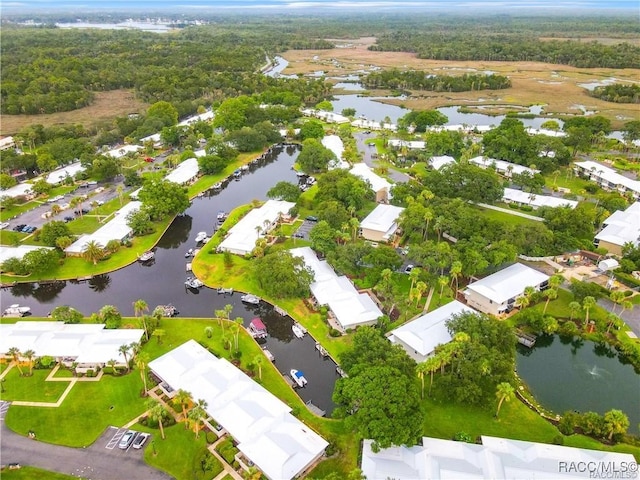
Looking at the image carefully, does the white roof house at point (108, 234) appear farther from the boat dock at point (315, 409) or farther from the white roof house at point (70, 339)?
the boat dock at point (315, 409)

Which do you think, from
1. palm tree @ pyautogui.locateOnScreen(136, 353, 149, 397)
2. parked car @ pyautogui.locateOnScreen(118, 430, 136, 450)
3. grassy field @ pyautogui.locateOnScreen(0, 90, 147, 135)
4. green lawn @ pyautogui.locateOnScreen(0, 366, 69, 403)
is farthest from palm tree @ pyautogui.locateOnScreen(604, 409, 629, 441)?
grassy field @ pyautogui.locateOnScreen(0, 90, 147, 135)

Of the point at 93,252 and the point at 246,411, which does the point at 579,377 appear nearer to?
the point at 246,411

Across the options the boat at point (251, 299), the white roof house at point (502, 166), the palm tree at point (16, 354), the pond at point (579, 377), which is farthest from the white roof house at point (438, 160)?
the palm tree at point (16, 354)

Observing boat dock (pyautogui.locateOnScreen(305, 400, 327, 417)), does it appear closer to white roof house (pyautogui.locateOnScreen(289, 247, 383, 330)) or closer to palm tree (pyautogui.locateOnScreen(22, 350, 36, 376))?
white roof house (pyautogui.locateOnScreen(289, 247, 383, 330))

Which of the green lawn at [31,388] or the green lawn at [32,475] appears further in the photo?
the green lawn at [31,388]

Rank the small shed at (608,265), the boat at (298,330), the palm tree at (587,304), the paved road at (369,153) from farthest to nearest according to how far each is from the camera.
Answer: the paved road at (369,153)
the small shed at (608,265)
the boat at (298,330)
the palm tree at (587,304)

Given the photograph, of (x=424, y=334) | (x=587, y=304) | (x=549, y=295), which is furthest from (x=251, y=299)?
(x=587, y=304)

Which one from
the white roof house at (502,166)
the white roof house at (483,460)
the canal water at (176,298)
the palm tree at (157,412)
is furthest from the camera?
the white roof house at (502,166)

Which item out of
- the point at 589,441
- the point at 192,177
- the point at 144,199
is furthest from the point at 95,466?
the point at 192,177
